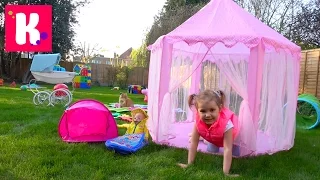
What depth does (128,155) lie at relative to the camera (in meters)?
4.15

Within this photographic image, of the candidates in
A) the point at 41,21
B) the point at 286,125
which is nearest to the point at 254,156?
the point at 286,125

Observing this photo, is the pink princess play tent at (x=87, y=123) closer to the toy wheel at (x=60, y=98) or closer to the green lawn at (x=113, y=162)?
the green lawn at (x=113, y=162)

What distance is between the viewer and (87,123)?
4.75m

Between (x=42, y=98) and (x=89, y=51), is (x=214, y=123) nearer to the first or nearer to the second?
(x=42, y=98)

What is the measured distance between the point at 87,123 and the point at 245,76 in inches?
94.5

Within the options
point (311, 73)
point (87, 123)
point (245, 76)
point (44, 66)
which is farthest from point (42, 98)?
point (311, 73)

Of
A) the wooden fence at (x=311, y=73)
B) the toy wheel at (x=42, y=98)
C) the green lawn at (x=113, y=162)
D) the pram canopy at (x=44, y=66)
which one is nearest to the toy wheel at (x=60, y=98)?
the toy wheel at (x=42, y=98)

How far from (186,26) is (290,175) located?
2.55 m

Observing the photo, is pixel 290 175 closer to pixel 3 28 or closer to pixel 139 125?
pixel 139 125

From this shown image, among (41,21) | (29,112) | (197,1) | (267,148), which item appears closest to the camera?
(267,148)

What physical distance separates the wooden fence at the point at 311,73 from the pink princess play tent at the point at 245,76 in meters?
5.66

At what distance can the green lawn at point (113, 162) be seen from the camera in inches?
133

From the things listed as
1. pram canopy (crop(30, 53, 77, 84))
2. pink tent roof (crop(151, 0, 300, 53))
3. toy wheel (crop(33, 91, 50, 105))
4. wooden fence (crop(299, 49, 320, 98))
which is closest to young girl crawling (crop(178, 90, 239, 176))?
pink tent roof (crop(151, 0, 300, 53))

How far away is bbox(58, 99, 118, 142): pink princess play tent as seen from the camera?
15.4ft
